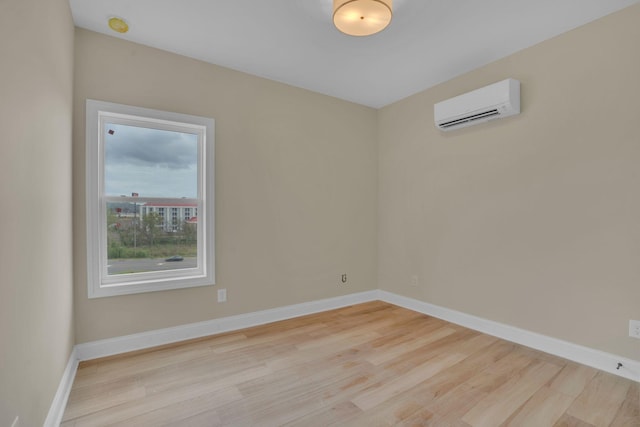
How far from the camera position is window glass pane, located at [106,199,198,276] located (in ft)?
8.73

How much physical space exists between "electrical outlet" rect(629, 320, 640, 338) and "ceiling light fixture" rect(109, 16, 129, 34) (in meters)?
4.35

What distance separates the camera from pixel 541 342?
2646 mm

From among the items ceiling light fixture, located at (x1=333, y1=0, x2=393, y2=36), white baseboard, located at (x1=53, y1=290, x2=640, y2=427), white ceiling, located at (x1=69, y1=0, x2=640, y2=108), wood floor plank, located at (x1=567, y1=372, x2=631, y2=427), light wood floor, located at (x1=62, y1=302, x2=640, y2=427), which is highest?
white ceiling, located at (x1=69, y1=0, x2=640, y2=108)

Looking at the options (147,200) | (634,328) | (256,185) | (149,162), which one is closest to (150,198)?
(147,200)

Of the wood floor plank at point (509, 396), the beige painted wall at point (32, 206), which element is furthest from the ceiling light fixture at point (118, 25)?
the wood floor plank at point (509, 396)

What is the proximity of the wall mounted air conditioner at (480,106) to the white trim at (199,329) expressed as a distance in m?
A: 2.39

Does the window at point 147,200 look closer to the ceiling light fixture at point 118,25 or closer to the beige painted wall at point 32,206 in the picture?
the beige painted wall at point 32,206

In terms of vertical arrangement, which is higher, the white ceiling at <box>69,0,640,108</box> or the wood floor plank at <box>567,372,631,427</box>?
the white ceiling at <box>69,0,640,108</box>

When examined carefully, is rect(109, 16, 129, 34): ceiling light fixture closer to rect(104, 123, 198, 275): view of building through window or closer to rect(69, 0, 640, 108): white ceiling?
rect(69, 0, 640, 108): white ceiling

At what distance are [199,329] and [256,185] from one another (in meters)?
1.50

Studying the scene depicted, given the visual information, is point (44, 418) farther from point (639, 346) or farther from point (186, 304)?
point (639, 346)

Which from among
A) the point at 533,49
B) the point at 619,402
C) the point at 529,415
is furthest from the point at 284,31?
the point at 619,402

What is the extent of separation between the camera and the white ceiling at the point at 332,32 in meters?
2.21

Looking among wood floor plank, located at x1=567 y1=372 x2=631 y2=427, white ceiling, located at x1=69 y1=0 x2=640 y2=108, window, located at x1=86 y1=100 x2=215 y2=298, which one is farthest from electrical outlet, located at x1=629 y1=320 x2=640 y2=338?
window, located at x1=86 y1=100 x2=215 y2=298
